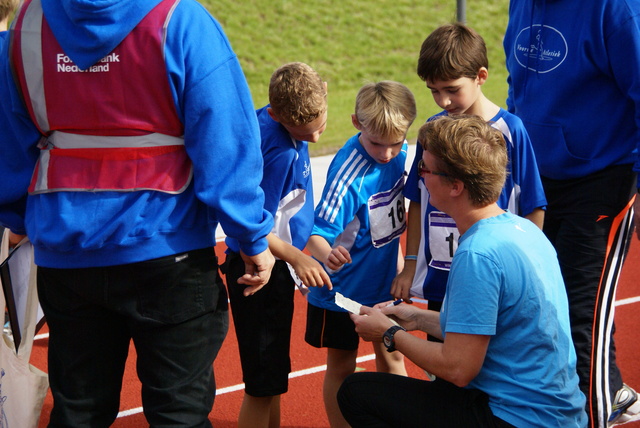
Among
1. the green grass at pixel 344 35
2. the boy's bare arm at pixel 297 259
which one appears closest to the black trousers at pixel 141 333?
the boy's bare arm at pixel 297 259

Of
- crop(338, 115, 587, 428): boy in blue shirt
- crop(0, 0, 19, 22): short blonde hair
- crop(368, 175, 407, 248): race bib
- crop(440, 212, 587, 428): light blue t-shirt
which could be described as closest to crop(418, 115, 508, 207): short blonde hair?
crop(338, 115, 587, 428): boy in blue shirt

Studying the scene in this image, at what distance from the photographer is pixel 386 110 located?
352 cm

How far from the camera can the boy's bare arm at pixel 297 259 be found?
10.7 ft

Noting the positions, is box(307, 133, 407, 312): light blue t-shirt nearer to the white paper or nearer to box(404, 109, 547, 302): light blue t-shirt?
box(404, 109, 547, 302): light blue t-shirt

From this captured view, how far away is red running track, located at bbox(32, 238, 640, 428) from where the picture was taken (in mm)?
4258

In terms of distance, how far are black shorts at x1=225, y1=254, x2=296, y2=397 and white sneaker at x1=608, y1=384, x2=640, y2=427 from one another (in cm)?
152

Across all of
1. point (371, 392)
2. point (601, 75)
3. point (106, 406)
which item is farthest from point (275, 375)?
point (601, 75)

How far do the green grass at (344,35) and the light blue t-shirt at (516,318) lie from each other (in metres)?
12.7

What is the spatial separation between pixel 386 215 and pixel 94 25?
5.42 feet

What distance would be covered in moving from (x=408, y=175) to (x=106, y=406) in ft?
5.50

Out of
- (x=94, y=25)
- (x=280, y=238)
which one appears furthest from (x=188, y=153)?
(x=280, y=238)

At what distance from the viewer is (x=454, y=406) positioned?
2.84 m

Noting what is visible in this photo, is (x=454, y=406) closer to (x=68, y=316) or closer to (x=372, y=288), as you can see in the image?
(x=372, y=288)

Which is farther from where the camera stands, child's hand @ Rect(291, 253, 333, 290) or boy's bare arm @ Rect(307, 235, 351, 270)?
boy's bare arm @ Rect(307, 235, 351, 270)
